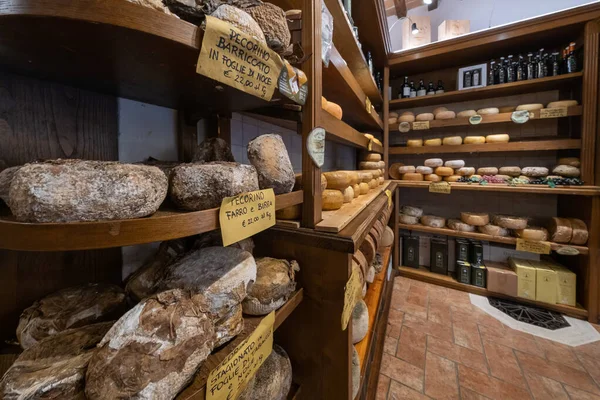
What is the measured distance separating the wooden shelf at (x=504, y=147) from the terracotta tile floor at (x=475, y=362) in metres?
1.49

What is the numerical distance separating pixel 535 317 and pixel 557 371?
664 mm

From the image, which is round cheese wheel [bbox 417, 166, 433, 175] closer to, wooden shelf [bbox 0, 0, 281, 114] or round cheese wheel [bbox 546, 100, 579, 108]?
round cheese wheel [bbox 546, 100, 579, 108]

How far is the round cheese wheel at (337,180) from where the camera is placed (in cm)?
101

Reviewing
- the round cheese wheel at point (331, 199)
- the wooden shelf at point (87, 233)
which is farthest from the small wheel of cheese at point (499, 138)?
the wooden shelf at point (87, 233)

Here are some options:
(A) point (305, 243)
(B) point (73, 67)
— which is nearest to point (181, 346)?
(A) point (305, 243)

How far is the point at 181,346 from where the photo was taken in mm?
382

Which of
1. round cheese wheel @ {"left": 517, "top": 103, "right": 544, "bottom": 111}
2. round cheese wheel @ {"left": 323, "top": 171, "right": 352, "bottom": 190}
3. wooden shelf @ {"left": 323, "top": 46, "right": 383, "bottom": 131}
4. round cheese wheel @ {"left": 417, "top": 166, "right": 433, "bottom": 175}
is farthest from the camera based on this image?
round cheese wheel @ {"left": 417, "top": 166, "right": 433, "bottom": 175}

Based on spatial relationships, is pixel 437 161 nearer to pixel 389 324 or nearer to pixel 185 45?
pixel 389 324

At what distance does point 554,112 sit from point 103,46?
9.69 ft

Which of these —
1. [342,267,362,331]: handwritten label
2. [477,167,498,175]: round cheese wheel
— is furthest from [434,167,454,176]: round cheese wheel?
[342,267,362,331]: handwritten label

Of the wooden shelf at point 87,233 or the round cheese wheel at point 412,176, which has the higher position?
the round cheese wheel at point 412,176

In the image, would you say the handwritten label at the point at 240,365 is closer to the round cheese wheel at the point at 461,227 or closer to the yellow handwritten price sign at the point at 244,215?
the yellow handwritten price sign at the point at 244,215

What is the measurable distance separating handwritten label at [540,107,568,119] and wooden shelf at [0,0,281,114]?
267 centimetres

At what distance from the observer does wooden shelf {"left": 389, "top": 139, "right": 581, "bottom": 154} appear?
6.51ft
